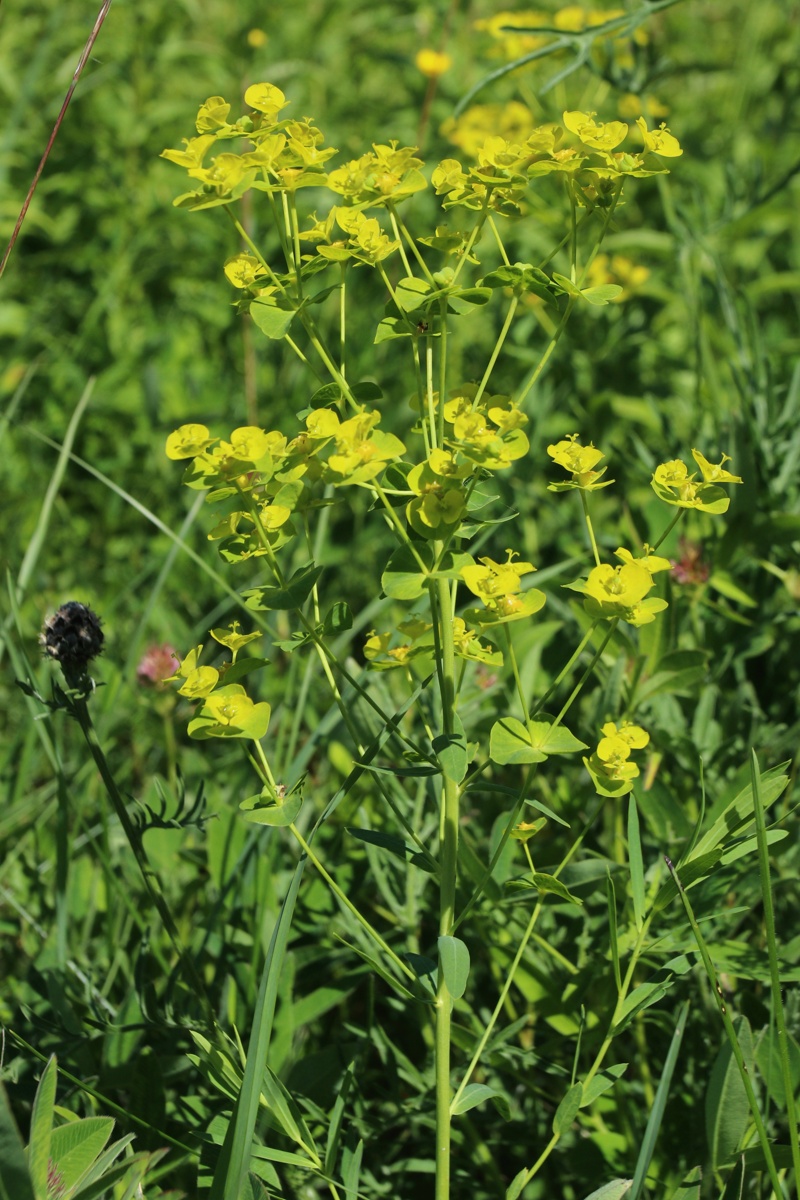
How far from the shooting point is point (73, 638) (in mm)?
Result: 1194

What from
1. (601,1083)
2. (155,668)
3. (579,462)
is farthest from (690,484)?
(155,668)

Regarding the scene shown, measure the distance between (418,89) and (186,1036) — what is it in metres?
2.67

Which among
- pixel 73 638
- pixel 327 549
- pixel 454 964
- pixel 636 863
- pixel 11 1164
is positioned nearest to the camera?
pixel 11 1164

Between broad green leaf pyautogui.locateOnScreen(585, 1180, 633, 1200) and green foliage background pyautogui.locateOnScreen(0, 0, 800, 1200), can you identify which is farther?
green foliage background pyautogui.locateOnScreen(0, 0, 800, 1200)

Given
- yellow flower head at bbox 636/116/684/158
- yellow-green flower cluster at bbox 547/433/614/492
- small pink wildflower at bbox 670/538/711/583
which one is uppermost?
yellow flower head at bbox 636/116/684/158

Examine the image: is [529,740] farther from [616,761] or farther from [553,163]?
[553,163]

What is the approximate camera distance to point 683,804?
4.87ft

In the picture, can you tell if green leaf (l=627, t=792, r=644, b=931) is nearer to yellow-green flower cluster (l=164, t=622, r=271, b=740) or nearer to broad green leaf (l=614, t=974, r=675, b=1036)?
broad green leaf (l=614, t=974, r=675, b=1036)

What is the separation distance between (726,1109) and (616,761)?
14.4 inches

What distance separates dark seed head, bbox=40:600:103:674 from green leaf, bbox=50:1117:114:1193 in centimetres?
44

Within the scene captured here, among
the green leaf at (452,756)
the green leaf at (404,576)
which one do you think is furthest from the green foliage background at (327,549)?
the green leaf at (404,576)

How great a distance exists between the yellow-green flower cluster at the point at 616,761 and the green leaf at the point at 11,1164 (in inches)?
19.8

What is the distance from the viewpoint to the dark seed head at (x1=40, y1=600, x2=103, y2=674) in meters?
1.19

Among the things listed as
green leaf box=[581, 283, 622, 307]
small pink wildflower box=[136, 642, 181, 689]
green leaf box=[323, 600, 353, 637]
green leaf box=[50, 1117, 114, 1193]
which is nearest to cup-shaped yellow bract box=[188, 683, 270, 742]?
green leaf box=[323, 600, 353, 637]
